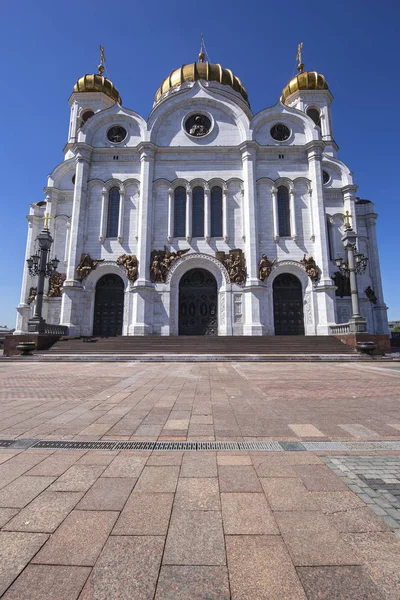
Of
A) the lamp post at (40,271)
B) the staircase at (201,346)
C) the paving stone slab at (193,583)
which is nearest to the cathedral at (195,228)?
the staircase at (201,346)

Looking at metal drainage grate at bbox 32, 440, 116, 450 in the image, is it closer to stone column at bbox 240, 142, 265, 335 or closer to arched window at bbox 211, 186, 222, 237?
stone column at bbox 240, 142, 265, 335

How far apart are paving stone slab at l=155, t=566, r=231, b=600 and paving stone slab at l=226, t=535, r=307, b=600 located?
58 mm

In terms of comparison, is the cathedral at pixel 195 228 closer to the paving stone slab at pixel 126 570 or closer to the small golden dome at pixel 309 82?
the small golden dome at pixel 309 82

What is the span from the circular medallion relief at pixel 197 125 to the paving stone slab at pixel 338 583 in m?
30.5

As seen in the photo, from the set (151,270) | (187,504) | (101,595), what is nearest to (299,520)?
(187,504)

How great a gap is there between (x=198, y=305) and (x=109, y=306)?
7275 mm

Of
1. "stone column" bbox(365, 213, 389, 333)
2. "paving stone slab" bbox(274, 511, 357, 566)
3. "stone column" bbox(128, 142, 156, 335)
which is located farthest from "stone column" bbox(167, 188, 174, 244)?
"paving stone slab" bbox(274, 511, 357, 566)

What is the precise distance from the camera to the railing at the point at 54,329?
20353 mm

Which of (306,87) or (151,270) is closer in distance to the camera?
(151,270)

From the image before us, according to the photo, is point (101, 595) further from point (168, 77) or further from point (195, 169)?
point (168, 77)

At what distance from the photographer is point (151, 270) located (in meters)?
24.6

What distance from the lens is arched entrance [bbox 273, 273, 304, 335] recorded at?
24703 mm

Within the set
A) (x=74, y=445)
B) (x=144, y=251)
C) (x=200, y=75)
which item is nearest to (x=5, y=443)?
(x=74, y=445)

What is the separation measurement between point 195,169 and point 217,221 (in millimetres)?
5040
